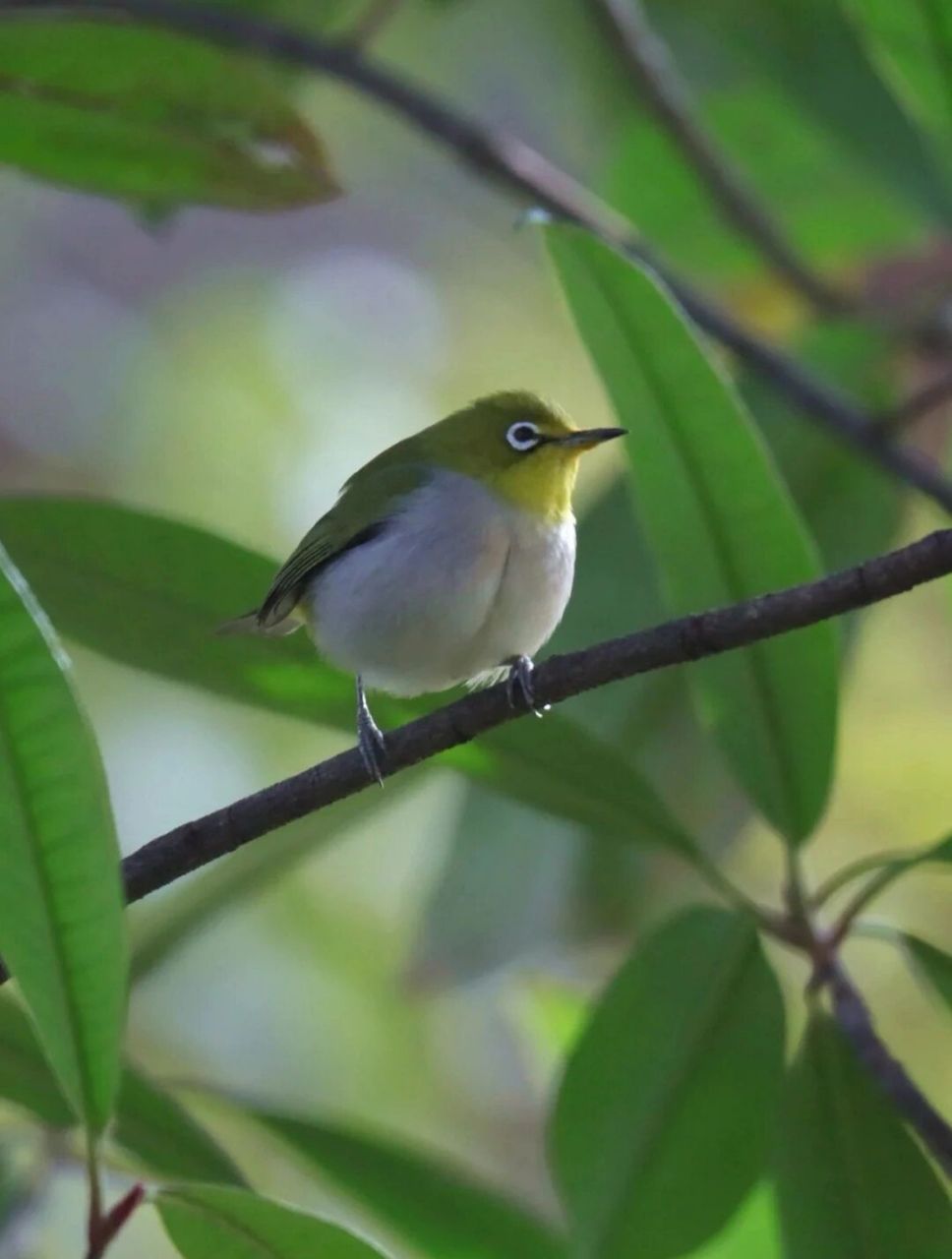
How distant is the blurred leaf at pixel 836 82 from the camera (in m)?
3.92

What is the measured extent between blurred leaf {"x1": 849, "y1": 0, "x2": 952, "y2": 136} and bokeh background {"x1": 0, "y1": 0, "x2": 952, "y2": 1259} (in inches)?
29.7

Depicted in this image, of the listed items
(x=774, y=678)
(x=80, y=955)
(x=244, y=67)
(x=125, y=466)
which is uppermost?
(x=125, y=466)

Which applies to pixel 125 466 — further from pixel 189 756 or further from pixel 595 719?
pixel 595 719

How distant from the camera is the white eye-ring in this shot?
9.17 ft

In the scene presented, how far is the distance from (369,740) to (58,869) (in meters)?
0.59

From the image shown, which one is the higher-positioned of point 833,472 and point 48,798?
point 833,472

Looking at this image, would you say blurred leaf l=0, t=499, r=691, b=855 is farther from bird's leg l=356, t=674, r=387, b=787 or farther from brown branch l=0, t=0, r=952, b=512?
brown branch l=0, t=0, r=952, b=512

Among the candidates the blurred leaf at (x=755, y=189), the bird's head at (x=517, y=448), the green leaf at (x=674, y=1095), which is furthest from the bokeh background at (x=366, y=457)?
the green leaf at (x=674, y=1095)

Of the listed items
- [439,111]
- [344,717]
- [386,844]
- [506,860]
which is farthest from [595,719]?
[386,844]

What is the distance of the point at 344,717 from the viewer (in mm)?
2404

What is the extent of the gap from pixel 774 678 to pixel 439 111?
4.81 feet

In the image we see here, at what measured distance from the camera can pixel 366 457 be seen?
4945 millimetres

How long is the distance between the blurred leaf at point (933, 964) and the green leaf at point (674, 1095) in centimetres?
17

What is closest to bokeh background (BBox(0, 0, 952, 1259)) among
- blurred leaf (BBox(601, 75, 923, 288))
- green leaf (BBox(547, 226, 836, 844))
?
blurred leaf (BBox(601, 75, 923, 288))
